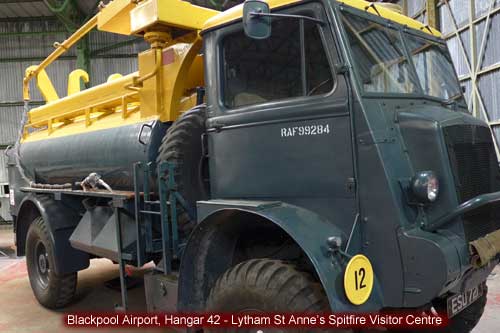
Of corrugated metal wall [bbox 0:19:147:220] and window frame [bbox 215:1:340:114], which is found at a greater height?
corrugated metal wall [bbox 0:19:147:220]

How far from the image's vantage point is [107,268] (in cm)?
692

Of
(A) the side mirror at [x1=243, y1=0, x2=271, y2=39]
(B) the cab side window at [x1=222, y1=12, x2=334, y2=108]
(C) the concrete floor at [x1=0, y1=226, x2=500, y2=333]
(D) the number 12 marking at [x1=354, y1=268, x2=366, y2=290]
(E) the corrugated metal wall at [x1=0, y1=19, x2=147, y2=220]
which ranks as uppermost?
(E) the corrugated metal wall at [x1=0, y1=19, x2=147, y2=220]

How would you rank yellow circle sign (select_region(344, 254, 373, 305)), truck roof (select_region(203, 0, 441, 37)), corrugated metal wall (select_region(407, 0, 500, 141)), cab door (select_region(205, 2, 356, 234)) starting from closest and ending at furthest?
yellow circle sign (select_region(344, 254, 373, 305)) < cab door (select_region(205, 2, 356, 234)) < truck roof (select_region(203, 0, 441, 37)) < corrugated metal wall (select_region(407, 0, 500, 141))

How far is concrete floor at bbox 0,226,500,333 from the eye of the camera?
14.5 feet

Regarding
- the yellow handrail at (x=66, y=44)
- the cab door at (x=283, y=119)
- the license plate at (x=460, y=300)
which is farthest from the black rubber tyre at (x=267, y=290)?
the yellow handrail at (x=66, y=44)

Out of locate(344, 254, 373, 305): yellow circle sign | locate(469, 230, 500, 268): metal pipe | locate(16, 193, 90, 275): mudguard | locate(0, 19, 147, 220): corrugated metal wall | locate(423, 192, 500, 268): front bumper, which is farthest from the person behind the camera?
locate(0, 19, 147, 220): corrugated metal wall

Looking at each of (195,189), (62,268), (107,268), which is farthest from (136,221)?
(107,268)

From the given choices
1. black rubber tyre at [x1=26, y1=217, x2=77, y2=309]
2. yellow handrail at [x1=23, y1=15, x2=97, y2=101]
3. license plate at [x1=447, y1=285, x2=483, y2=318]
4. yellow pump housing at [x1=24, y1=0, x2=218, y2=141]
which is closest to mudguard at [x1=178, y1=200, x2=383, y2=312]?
license plate at [x1=447, y1=285, x2=483, y2=318]

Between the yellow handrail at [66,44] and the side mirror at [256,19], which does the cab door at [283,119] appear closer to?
the side mirror at [256,19]

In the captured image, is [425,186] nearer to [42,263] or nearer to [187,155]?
[187,155]

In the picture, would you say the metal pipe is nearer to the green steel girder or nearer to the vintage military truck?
the vintage military truck

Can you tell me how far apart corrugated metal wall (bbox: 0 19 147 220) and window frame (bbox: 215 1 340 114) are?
12336mm

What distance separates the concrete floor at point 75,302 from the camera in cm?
441

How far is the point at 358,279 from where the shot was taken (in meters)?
2.20
